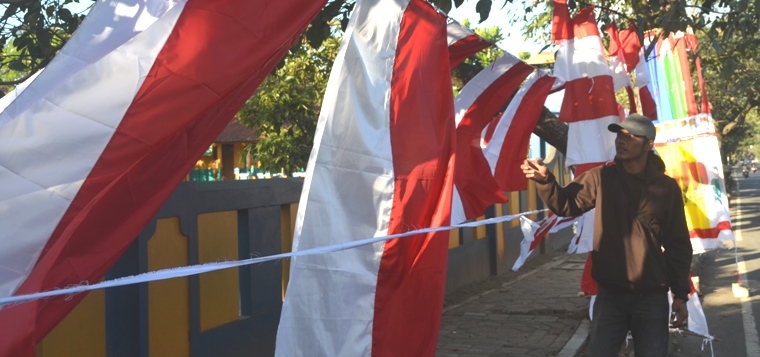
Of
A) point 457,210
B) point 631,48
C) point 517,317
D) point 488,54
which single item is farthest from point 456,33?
point 488,54

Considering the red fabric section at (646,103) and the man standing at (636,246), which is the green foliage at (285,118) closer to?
the red fabric section at (646,103)

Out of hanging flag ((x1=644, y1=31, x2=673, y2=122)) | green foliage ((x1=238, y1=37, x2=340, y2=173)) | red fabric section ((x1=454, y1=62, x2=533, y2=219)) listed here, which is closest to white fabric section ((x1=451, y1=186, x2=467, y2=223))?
red fabric section ((x1=454, y1=62, x2=533, y2=219))

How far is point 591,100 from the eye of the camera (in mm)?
7137

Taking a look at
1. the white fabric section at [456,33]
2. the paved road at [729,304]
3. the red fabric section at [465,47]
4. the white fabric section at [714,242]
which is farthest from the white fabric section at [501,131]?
the paved road at [729,304]

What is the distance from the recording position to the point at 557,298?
11.4 metres

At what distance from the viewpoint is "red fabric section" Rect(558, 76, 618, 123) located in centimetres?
711

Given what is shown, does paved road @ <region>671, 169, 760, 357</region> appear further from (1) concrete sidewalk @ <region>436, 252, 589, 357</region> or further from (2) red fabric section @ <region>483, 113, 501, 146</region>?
(2) red fabric section @ <region>483, 113, 501, 146</region>

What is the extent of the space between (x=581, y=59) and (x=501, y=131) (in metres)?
1.14

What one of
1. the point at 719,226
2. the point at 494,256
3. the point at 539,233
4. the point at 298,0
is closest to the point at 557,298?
the point at 494,256

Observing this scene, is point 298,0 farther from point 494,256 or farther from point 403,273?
point 494,256

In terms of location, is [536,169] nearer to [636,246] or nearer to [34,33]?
[636,246]

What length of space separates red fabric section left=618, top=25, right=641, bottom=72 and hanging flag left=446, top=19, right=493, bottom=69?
9.39ft

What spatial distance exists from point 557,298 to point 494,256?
244cm

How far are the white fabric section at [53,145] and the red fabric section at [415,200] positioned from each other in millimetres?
1448
